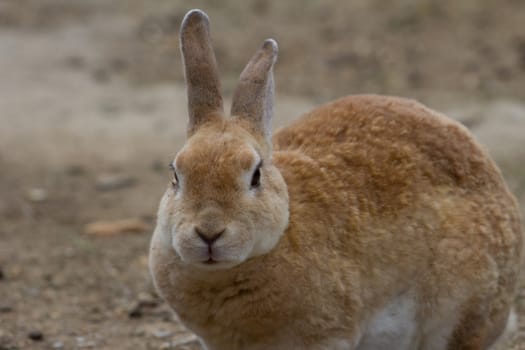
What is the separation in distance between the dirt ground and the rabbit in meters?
1.30

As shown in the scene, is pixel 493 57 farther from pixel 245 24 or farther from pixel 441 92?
pixel 245 24

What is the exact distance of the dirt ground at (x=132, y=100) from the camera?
7.91 m

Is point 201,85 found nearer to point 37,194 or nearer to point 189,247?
point 189,247

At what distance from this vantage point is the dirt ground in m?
7.91

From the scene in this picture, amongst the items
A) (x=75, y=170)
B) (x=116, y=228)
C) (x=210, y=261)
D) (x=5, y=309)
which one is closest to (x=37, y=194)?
(x=75, y=170)

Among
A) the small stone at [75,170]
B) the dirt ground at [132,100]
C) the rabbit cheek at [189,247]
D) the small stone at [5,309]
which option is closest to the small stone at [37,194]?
the dirt ground at [132,100]

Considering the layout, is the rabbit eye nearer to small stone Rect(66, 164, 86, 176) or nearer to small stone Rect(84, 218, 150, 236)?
small stone Rect(84, 218, 150, 236)

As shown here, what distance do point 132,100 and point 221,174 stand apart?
7.75m

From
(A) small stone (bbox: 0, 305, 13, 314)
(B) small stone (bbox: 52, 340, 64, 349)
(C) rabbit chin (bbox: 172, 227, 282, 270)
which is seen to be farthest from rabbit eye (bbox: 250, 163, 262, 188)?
(A) small stone (bbox: 0, 305, 13, 314)

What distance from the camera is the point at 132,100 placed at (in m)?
12.6

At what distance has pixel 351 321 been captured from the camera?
5.54 meters

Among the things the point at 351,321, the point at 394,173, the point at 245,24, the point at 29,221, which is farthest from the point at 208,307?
the point at 245,24

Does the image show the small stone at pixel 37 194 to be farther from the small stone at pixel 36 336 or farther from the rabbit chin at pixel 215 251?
the rabbit chin at pixel 215 251

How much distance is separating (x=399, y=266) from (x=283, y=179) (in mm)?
739
